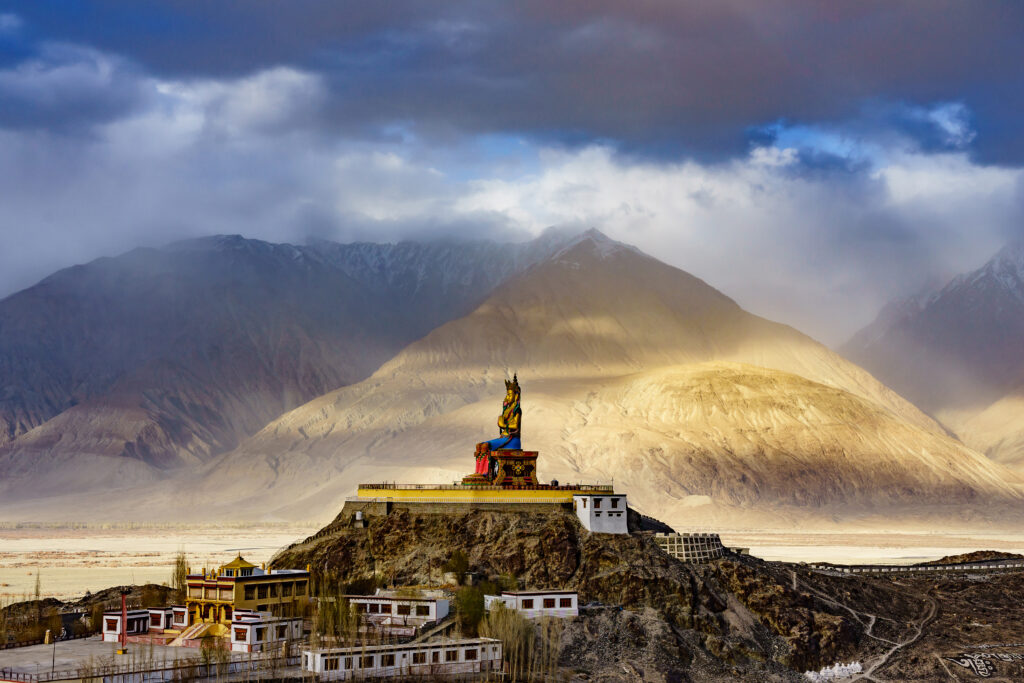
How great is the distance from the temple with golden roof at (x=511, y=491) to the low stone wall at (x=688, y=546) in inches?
91.5

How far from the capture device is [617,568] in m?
69.1

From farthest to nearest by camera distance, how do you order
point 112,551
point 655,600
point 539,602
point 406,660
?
point 112,551
point 655,600
point 539,602
point 406,660

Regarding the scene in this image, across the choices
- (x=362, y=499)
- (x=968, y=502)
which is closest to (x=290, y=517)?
(x=968, y=502)

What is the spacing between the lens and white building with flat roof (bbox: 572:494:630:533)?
236ft

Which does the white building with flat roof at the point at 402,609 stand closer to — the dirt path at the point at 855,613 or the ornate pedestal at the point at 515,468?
the ornate pedestal at the point at 515,468

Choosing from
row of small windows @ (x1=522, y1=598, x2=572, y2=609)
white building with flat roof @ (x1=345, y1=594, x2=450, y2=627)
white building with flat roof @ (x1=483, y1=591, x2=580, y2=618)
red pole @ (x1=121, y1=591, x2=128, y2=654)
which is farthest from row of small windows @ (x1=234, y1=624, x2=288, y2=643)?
row of small windows @ (x1=522, y1=598, x2=572, y2=609)

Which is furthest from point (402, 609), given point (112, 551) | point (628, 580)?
point (112, 551)

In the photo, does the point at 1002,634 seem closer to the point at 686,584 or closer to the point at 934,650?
the point at 934,650

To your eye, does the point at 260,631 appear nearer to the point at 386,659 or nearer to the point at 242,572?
the point at 242,572

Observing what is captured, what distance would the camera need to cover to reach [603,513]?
236 feet

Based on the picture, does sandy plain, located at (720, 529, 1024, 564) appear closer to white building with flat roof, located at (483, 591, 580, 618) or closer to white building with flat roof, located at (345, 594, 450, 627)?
white building with flat roof, located at (483, 591, 580, 618)

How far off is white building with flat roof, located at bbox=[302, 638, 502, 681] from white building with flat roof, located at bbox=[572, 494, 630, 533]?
509 inches

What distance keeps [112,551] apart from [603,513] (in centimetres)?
7864

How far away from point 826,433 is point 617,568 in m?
136
